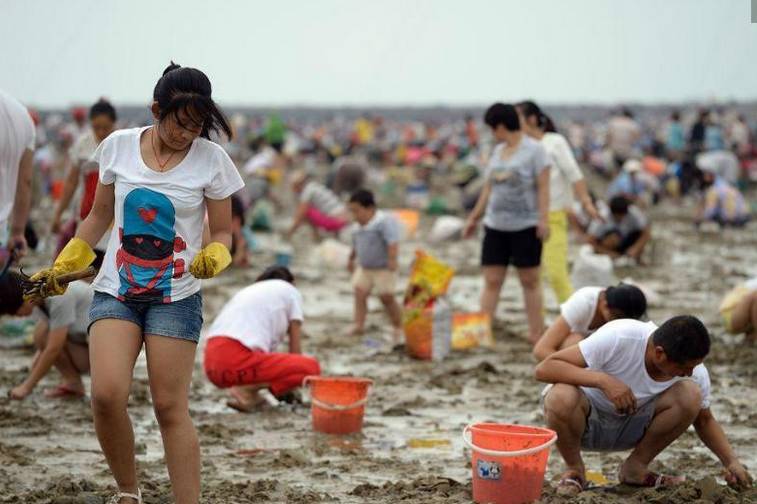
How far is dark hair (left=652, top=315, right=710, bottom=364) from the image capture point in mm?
Answer: 4883

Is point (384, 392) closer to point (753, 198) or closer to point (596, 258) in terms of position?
point (596, 258)

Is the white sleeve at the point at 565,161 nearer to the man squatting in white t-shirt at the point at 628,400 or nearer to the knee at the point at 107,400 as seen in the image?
the man squatting in white t-shirt at the point at 628,400

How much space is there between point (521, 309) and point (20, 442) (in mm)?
6264

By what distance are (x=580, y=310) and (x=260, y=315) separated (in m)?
2.06

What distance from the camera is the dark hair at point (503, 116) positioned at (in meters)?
9.00

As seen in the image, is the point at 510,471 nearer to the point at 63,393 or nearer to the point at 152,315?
the point at 152,315

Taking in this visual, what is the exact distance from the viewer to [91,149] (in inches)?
319

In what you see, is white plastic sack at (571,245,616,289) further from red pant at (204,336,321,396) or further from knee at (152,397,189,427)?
knee at (152,397,189,427)

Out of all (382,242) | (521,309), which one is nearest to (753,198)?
(521,309)

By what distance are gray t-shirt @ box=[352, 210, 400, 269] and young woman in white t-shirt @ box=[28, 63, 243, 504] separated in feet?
18.9

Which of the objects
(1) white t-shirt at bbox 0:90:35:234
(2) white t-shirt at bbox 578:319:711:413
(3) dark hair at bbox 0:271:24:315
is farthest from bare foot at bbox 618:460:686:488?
(3) dark hair at bbox 0:271:24:315

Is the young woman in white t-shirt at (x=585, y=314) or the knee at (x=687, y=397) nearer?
the knee at (x=687, y=397)

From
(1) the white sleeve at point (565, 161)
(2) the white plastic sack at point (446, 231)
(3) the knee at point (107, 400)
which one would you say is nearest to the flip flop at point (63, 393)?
(3) the knee at point (107, 400)

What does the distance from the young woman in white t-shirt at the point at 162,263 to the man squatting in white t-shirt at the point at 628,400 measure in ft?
5.34
